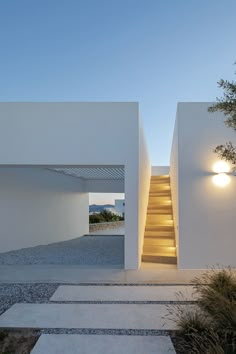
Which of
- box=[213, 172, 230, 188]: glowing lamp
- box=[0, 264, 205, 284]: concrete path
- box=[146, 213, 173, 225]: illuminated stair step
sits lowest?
box=[0, 264, 205, 284]: concrete path

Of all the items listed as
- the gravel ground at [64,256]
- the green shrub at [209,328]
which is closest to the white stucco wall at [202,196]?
the gravel ground at [64,256]

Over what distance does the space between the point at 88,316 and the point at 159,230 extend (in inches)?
264

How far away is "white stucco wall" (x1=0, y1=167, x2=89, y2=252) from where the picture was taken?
11.9 metres

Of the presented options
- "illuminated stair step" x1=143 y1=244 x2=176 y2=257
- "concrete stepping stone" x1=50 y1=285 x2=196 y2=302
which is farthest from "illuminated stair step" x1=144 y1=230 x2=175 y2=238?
"concrete stepping stone" x1=50 y1=285 x2=196 y2=302

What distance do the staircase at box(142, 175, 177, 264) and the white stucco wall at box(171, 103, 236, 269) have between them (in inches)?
43.6

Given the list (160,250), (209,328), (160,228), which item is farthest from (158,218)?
(209,328)

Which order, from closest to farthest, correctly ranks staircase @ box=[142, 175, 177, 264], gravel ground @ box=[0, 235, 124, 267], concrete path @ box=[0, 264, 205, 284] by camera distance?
concrete path @ box=[0, 264, 205, 284], staircase @ box=[142, 175, 177, 264], gravel ground @ box=[0, 235, 124, 267]

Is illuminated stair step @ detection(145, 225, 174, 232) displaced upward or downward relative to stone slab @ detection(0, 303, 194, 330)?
upward

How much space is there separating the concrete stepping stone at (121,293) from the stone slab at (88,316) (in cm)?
46

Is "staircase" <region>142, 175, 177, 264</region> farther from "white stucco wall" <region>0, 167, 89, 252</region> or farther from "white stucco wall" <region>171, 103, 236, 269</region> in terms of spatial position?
"white stucco wall" <region>0, 167, 89, 252</region>

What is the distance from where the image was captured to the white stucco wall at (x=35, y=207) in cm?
1190

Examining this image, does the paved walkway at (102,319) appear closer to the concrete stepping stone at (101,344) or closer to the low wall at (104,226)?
the concrete stepping stone at (101,344)

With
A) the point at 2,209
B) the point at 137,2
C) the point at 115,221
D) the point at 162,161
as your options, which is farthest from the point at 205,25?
the point at 115,221

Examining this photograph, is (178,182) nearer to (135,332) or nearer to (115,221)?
(135,332)
